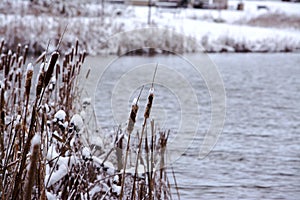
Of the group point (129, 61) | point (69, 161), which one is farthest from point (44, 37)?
point (69, 161)

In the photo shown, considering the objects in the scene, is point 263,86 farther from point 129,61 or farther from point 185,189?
point 185,189

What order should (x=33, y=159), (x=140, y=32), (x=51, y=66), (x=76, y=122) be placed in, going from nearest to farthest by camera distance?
(x=33, y=159) → (x=51, y=66) → (x=76, y=122) → (x=140, y=32)

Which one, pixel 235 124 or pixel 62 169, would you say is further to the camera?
pixel 235 124

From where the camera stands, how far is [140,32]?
49.9 feet


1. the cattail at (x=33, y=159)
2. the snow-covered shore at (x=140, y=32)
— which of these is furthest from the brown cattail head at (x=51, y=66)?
the snow-covered shore at (x=140, y=32)

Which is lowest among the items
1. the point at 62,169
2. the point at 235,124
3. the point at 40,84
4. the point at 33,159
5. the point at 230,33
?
the point at 230,33

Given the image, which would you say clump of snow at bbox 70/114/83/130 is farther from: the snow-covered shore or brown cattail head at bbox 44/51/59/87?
the snow-covered shore

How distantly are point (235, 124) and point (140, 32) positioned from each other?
330 inches

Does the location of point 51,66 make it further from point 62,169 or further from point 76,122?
point 62,169

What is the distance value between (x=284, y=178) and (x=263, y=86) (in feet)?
17.5

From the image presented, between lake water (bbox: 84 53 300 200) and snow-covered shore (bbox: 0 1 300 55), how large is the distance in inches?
59.7

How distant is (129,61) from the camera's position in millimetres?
12656

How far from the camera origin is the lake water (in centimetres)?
479

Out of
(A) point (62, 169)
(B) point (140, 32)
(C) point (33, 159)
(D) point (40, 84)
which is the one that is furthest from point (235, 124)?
(B) point (140, 32)
